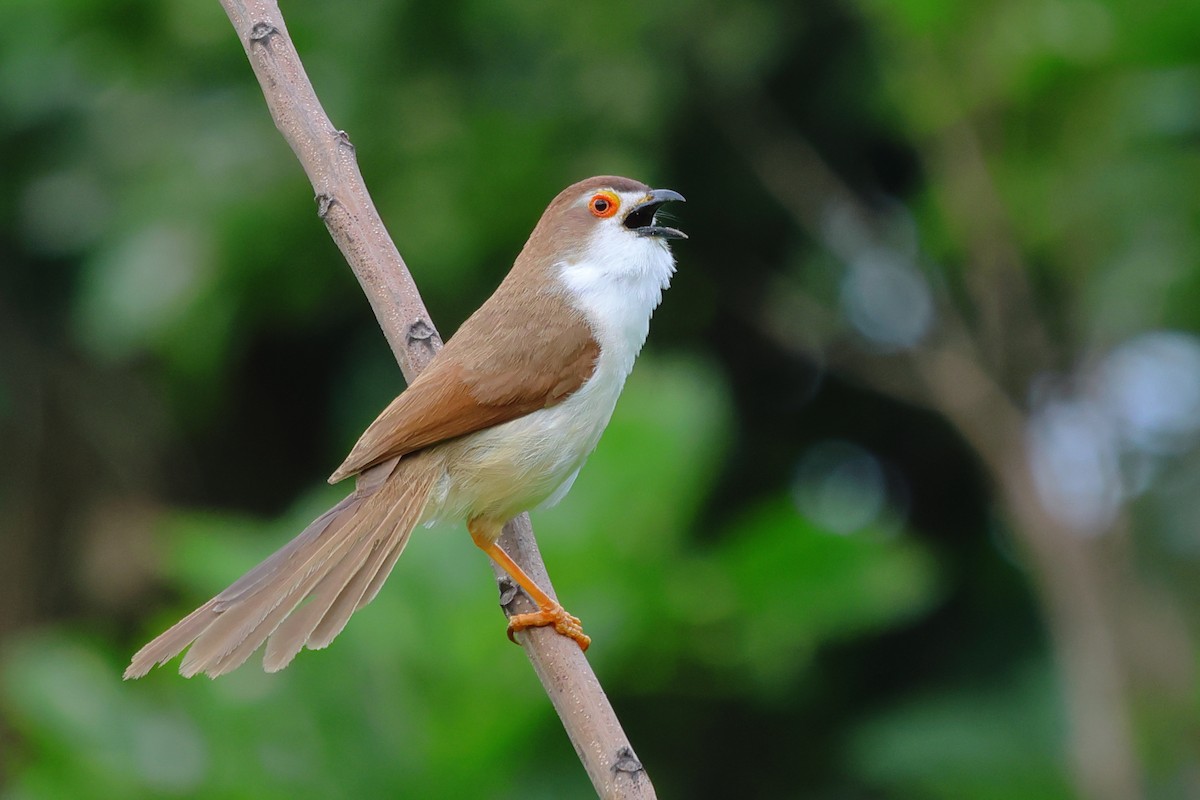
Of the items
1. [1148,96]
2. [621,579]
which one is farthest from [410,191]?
[1148,96]

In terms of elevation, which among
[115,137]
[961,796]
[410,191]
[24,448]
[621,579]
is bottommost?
[961,796]

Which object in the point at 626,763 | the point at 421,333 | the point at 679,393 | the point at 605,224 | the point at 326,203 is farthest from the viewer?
the point at 679,393

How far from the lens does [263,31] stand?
3.27 metres

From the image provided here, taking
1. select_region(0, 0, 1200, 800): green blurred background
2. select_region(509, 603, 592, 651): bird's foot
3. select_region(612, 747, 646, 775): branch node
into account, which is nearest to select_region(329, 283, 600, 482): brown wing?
select_region(509, 603, 592, 651): bird's foot

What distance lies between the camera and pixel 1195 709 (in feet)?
17.9

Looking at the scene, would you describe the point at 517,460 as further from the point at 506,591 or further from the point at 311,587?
the point at 311,587

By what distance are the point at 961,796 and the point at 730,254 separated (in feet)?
8.57

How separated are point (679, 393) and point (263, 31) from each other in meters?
2.43

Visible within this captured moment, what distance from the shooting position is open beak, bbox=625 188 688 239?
12.4ft

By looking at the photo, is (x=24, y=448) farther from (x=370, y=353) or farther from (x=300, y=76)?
(x=300, y=76)

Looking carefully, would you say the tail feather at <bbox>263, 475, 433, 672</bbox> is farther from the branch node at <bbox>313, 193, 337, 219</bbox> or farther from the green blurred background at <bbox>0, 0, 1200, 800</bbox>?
the green blurred background at <bbox>0, 0, 1200, 800</bbox>

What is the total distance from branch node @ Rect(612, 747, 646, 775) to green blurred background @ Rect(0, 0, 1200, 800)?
223 cm

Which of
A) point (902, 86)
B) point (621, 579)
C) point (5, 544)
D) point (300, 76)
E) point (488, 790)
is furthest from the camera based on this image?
point (5, 544)

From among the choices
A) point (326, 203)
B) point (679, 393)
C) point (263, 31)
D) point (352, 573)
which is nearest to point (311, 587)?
point (352, 573)
